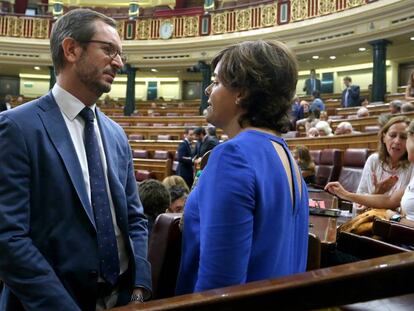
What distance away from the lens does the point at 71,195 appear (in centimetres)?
97

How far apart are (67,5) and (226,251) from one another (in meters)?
17.2

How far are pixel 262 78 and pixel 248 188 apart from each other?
0.84ft

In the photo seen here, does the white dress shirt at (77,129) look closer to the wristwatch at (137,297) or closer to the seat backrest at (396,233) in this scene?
the wristwatch at (137,297)

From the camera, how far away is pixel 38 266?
875 millimetres

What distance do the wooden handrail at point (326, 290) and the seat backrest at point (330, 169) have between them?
3.98m

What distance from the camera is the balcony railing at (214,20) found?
10.3 meters

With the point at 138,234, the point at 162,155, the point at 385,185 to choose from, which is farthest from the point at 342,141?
the point at 138,234

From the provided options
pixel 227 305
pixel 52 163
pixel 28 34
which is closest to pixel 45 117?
pixel 52 163

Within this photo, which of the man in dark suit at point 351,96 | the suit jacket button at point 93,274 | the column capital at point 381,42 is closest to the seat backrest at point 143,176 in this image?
the man in dark suit at point 351,96

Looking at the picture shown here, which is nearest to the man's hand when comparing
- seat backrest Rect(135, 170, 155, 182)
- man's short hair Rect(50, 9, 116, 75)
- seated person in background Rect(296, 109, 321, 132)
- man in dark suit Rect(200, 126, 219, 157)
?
man's short hair Rect(50, 9, 116, 75)

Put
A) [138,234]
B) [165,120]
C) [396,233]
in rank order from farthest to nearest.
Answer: [165,120] → [396,233] → [138,234]

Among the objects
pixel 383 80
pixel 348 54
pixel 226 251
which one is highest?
pixel 348 54

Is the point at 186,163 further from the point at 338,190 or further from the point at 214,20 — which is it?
the point at 214,20

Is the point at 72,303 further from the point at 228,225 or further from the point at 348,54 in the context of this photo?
the point at 348,54
